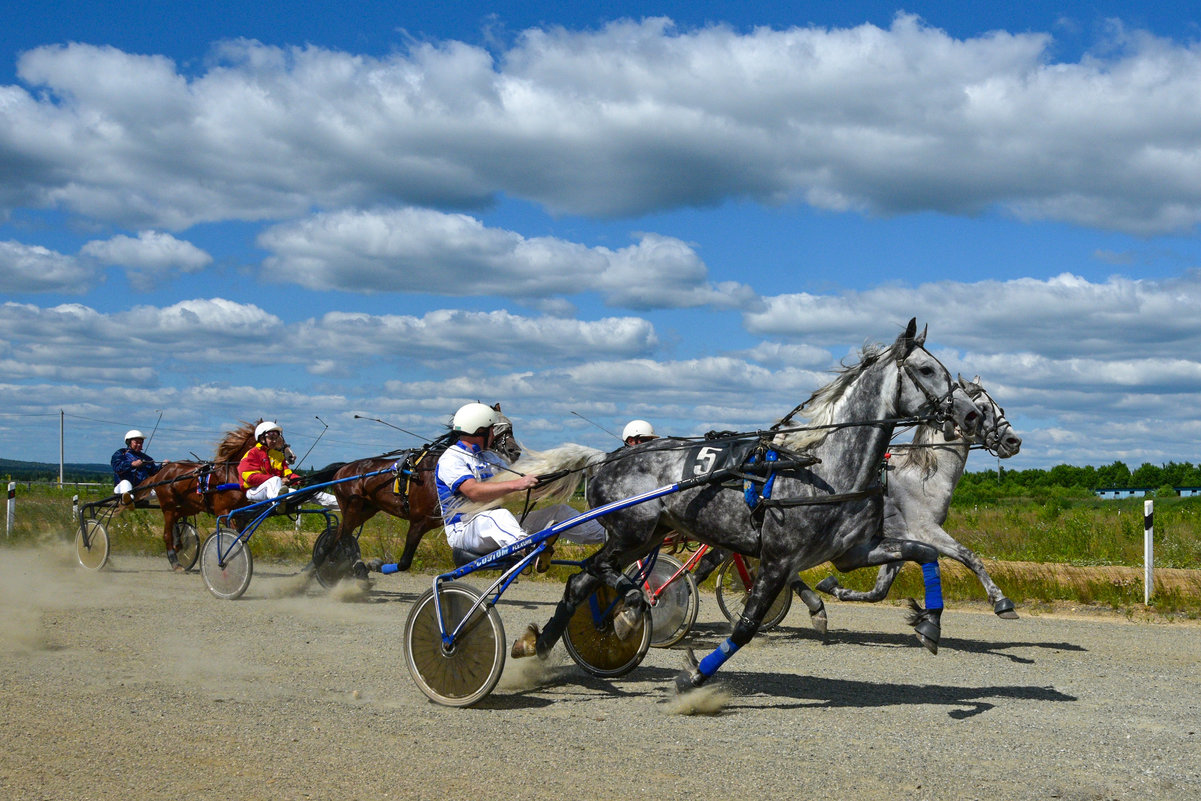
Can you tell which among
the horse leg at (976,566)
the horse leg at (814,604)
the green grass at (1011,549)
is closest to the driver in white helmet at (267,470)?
the green grass at (1011,549)

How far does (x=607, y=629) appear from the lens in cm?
741

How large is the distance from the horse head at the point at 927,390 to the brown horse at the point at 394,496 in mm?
5391

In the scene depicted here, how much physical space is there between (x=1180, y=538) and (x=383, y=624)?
12822 millimetres

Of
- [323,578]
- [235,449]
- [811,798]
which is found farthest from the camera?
[235,449]

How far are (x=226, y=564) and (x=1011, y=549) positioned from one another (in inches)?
457

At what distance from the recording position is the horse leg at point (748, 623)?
6316mm

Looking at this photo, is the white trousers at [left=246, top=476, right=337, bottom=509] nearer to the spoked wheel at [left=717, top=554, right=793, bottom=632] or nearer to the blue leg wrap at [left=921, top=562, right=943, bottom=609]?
→ the spoked wheel at [left=717, top=554, right=793, bottom=632]

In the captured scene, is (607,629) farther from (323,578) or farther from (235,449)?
(235,449)

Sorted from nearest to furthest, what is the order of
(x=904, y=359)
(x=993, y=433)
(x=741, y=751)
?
(x=741, y=751), (x=904, y=359), (x=993, y=433)

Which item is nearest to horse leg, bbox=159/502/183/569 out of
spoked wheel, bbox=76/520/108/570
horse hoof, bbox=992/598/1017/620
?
spoked wheel, bbox=76/520/108/570

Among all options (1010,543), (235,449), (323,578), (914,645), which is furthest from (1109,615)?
(235,449)

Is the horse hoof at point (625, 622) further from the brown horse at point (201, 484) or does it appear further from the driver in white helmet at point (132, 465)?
the driver in white helmet at point (132, 465)

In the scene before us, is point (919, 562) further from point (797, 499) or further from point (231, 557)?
point (231, 557)

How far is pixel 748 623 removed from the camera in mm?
6320
